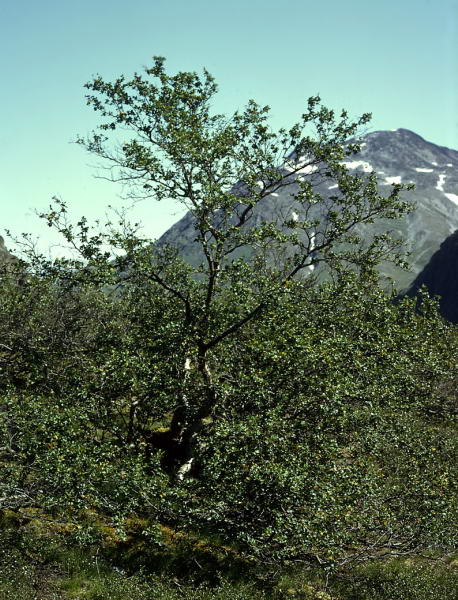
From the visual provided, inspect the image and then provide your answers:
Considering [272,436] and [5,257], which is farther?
[5,257]

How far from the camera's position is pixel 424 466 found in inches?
733

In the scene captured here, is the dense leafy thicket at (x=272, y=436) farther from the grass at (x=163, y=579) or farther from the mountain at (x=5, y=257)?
the mountain at (x=5, y=257)

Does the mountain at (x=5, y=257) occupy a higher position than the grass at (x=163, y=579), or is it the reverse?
the mountain at (x=5, y=257)

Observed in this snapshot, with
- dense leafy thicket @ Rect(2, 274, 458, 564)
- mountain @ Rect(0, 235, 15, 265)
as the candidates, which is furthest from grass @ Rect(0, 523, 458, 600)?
mountain @ Rect(0, 235, 15, 265)

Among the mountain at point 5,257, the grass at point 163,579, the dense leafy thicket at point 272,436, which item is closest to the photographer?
the grass at point 163,579

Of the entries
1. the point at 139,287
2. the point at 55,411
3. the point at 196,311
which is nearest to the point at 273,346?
the point at 196,311

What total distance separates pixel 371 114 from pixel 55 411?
57.1 ft

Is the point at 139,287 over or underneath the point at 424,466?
over

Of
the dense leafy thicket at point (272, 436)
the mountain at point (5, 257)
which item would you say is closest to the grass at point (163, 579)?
the dense leafy thicket at point (272, 436)

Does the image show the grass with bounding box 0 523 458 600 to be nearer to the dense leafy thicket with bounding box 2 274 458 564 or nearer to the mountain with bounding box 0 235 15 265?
the dense leafy thicket with bounding box 2 274 458 564

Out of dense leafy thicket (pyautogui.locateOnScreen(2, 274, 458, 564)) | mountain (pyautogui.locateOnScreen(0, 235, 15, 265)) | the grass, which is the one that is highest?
mountain (pyautogui.locateOnScreen(0, 235, 15, 265))

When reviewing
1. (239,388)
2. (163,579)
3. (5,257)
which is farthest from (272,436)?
(5,257)

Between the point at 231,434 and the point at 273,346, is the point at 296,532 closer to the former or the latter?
→ the point at 231,434

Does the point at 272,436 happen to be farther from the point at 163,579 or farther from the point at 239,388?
the point at 163,579
